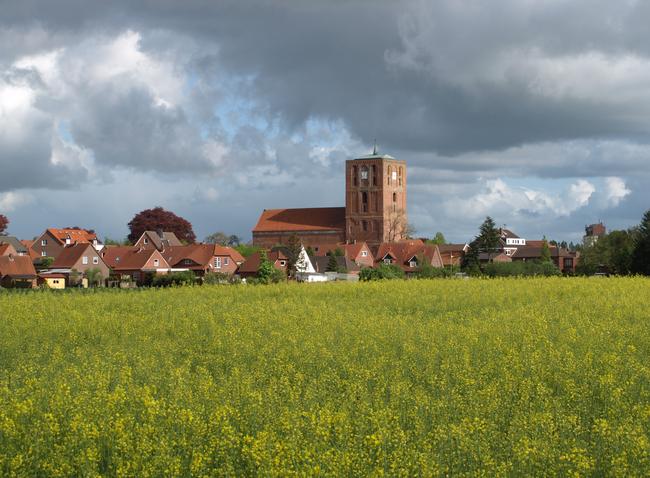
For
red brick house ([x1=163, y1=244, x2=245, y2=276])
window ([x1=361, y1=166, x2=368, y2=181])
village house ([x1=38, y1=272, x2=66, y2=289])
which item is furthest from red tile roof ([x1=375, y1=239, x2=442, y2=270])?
village house ([x1=38, y1=272, x2=66, y2=289])

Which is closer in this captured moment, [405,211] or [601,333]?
[601,333]

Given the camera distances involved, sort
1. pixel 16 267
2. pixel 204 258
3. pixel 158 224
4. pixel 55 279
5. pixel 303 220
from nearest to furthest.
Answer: pixel 16 267 < pixel 55 279 < pixel 204 258 < pixel 158 224 < pixel 303 220

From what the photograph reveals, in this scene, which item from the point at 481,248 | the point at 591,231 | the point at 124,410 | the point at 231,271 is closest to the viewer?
the point at 124,410

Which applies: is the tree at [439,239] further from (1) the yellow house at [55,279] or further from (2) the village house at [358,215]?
(1) the yellow house at [55,279]

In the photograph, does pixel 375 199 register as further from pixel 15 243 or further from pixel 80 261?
pixel 80 261

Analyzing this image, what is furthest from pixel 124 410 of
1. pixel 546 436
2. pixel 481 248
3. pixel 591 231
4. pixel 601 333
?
pixel 591 231

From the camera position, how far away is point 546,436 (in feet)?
31.5

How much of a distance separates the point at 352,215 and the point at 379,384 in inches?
→ 5417

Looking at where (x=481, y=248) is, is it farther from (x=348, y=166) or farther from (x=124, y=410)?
(x=124, y=410)

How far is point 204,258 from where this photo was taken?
90.9 m

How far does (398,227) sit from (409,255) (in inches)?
1691

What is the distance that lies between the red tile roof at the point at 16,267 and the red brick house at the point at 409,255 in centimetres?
4553

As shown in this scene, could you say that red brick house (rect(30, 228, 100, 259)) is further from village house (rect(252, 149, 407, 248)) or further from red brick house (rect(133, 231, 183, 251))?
village house (rect(252, 149, 407, 248))

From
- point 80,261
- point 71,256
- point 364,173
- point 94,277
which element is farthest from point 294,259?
point 364,173
